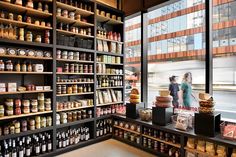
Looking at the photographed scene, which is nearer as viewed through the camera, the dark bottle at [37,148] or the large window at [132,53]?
the dark bottle at [37,148]

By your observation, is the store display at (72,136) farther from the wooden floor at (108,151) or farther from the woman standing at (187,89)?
the woman standing at (187,89)

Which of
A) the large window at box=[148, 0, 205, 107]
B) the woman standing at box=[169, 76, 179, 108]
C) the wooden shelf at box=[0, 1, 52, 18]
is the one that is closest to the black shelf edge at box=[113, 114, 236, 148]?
the woman standing at box=[169, 76, 179, 108]

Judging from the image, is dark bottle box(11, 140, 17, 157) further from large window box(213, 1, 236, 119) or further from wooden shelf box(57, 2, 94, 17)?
large window box(213, 1, 236, 119)

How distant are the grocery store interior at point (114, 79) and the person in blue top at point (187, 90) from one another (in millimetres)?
18

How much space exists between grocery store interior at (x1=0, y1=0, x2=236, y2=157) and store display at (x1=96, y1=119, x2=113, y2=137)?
0.9 inches

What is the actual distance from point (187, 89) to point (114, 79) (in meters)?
1.64

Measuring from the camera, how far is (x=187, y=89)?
11.1ft

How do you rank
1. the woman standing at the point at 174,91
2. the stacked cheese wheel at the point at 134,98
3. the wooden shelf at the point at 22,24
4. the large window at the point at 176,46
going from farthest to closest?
the stacked cheese wheel at the point at 134,98, the woman standing at the point at 174,91, the large window at the point at 176,46, the wooden shelf at the point at 22,24

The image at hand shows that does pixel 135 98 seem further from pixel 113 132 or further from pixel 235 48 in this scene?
pixel 235 48

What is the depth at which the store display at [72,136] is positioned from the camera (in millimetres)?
3307

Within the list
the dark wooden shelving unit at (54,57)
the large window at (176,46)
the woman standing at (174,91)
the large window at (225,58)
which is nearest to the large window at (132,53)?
the large window at (176,46)

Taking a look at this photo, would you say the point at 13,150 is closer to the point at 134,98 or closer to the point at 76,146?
the point at 76,146

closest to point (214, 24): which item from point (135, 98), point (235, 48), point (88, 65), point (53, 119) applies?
point (235, 48)

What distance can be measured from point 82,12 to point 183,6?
77.8 inches
